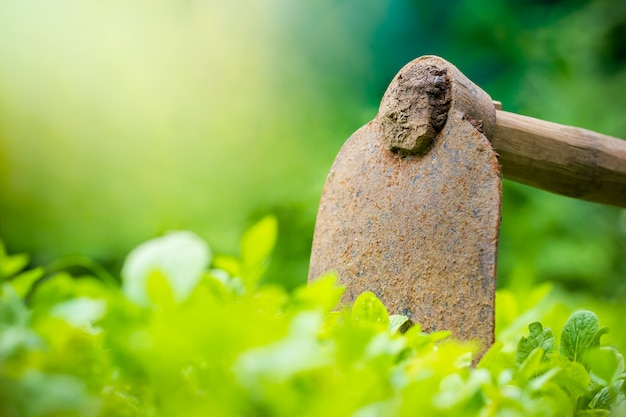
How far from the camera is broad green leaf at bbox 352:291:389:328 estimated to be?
0.72 m

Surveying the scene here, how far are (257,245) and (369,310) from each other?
22 centimetres

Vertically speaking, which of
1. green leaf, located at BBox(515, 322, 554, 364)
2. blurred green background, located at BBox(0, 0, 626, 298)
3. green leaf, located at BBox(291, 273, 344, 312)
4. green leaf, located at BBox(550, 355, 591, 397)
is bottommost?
green leaf, located at BBox(550, 355, 591, 397)

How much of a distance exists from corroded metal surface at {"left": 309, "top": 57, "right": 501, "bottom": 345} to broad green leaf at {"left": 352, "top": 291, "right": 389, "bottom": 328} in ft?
0.68

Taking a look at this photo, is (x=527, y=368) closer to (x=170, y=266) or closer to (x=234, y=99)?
(x=170, y=266)

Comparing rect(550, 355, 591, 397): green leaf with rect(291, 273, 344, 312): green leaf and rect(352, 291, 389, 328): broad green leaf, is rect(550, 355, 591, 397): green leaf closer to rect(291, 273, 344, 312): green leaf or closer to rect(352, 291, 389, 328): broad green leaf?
rect(352, 291, 389, 328): broad green leaf

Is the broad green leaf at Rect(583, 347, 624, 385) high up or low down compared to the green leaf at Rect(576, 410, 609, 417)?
up

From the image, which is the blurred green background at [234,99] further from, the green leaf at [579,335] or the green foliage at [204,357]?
the green foliage at [204,357]

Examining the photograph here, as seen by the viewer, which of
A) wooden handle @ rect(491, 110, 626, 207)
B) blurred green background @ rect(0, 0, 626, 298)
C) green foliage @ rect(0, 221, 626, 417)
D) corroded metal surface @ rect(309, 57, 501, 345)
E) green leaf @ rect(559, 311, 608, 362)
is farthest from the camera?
blurred green background @ rect(0, 0, 626, 298)

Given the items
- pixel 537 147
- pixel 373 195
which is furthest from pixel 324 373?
pixel 537 147

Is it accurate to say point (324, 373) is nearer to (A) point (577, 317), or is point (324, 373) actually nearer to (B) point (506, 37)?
(A) point (577, 317)

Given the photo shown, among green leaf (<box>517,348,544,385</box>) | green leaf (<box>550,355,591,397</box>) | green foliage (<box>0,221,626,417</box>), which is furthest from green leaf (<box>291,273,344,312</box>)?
green leaf (<box>550,355,591,397</box>)

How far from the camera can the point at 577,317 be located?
31.2 inches

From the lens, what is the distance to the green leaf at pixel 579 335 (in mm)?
776

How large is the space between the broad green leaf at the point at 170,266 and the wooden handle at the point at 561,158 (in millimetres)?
735
